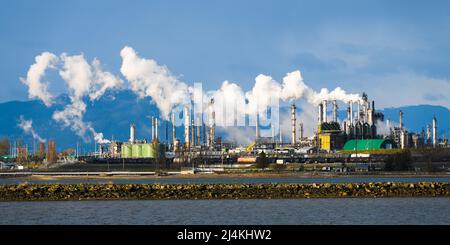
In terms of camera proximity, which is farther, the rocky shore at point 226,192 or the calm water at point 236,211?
the rocky shore at point 226,192

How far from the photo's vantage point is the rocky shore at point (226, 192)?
212ft

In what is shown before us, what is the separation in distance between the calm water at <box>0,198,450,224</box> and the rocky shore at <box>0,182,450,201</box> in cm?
421

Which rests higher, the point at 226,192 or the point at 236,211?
the point at 226,192

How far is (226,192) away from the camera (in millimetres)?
66625

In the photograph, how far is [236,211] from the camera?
48969 mm

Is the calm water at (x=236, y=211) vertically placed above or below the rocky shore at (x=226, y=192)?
below

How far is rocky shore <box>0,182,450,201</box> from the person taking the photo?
212ft

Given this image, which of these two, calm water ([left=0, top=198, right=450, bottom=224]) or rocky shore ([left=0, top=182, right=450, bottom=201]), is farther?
rocky shore ([left=0, top=182, right=450, bottom=201])

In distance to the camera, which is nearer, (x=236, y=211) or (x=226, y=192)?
(x=236, y=211)

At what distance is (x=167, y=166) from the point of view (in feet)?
619

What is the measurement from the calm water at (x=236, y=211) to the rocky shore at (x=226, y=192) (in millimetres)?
4206

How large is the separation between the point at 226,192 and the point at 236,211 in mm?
17669

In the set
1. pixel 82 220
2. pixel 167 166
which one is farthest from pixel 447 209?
pixel 167 166
